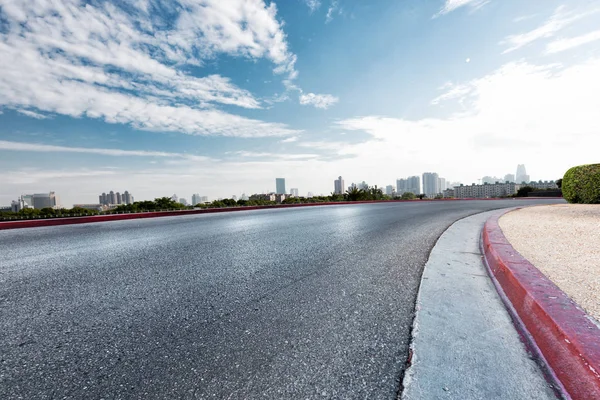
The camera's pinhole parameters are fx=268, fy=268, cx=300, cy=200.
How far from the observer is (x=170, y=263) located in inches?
141

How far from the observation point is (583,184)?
39.3ft

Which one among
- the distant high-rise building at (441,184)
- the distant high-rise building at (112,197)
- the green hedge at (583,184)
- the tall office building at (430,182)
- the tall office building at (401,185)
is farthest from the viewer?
the distant high-rise building at (441,184)

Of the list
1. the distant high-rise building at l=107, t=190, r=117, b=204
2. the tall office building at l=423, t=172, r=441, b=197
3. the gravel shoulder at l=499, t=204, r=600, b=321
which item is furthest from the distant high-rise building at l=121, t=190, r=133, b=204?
the tall office building at l=423, t=172, r=441, b=197

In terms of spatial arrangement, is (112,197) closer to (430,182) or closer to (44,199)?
(44,199)

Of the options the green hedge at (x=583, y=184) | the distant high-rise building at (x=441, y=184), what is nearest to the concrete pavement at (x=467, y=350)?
the green hedge at (x=583, y=184)

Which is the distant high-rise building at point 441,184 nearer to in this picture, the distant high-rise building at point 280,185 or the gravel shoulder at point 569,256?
the distant high-rise building at point 280,185

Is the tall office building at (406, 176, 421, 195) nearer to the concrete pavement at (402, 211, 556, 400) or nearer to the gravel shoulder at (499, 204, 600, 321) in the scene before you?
the gravel shoulder at (499, 204, 600, 321)

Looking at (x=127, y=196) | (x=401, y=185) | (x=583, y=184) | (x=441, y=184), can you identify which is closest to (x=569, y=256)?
(x=583, y=184)

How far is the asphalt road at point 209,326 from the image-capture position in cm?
127

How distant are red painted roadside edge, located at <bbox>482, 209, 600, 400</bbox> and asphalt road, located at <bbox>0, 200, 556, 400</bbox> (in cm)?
70

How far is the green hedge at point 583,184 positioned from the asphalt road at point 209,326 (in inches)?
534

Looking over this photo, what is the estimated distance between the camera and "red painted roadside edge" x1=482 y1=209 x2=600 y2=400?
1.16 meters

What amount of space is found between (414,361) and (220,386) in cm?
96

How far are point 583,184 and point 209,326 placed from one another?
16.8 metres
